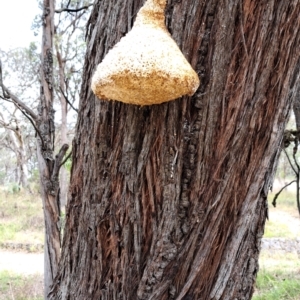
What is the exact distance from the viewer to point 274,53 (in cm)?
93

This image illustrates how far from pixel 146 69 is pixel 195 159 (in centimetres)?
27

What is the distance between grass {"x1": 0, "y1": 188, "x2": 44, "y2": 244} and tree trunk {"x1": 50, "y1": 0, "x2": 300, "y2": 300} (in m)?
6.91

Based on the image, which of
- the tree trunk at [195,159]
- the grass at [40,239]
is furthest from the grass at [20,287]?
the tree trunk at [195,159]

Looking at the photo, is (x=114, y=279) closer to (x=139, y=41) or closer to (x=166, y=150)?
(x=166, y=150)

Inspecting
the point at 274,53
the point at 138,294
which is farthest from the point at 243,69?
the point at 138,294

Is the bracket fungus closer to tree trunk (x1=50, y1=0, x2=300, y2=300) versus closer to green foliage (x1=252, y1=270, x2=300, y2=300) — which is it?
tree trunk (x1=50, y1=0, x2=300, y2=300)

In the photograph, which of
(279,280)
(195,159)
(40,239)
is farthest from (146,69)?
(40,239)

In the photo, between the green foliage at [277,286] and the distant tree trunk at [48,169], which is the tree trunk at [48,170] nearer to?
the distant tree trunk at [48,169]

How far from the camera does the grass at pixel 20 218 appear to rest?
25.5ft

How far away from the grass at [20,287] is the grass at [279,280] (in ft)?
7.95

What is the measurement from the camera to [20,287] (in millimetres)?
4863

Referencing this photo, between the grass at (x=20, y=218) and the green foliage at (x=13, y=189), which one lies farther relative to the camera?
the green foliage at (x=13, y=189)

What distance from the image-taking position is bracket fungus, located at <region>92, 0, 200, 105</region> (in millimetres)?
781

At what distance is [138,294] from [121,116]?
425mm
